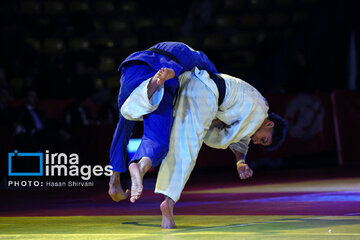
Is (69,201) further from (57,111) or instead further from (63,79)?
(63,79)

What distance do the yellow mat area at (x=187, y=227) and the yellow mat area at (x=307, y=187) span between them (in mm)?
2278

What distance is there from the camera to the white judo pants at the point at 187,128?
160 inches

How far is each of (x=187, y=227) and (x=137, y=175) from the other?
538 millimetres

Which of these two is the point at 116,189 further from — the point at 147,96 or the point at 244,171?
the point at 244,171

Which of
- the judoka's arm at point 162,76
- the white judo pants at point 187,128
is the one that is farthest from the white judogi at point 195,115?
the judoka's arm at point 162,76

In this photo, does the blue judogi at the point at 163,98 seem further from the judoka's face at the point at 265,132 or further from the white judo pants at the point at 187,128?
the judoka's face at the point at 265,132

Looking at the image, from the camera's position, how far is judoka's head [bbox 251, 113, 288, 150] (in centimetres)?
447

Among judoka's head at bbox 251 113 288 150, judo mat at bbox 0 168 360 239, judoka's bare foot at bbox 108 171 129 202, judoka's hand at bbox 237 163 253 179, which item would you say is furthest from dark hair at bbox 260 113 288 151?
judoka's bare foot at bbox 108 171 129 202

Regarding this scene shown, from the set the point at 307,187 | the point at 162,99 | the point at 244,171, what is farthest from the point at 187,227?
the point at 307,187

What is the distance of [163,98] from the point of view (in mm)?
4062

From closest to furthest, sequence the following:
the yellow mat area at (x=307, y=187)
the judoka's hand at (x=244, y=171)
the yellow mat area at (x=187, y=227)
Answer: the yellow mat area at (x=187, y=227), the judoka's hand at (x=244, y=171), the yellow mat area at (x=307, y=187)

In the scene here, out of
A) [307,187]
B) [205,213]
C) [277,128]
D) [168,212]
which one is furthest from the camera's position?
[307,187]

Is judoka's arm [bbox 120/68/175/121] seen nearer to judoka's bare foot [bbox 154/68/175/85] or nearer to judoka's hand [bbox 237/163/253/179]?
judoka's bare foot [bbox 154/68/175/85]

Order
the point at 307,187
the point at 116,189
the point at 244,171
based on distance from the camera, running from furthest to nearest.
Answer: the point at 307,187 < the point at 244,171 < the point at 116,189
